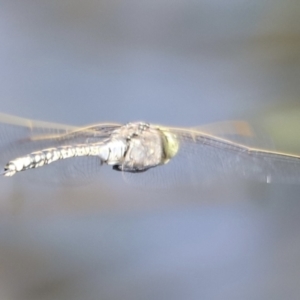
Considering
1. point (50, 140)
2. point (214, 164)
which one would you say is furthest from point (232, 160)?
point (50, 140)

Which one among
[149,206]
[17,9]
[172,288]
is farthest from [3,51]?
[172,288]

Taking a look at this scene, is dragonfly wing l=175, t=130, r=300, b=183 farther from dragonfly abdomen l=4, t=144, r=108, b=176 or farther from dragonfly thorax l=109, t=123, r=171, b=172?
dragonfly abdomen l=4, t=144, r=108, b=176

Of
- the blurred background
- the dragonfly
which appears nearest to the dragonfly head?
the dragonfly

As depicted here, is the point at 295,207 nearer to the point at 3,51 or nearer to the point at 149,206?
the point at 149,206

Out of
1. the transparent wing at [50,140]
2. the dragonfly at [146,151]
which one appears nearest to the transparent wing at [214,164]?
the dragonfly at [146,151]

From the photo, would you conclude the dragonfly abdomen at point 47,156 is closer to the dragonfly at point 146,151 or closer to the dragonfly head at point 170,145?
the dragonfly at point 146,151

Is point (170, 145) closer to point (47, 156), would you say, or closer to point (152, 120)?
point (152, 120)
